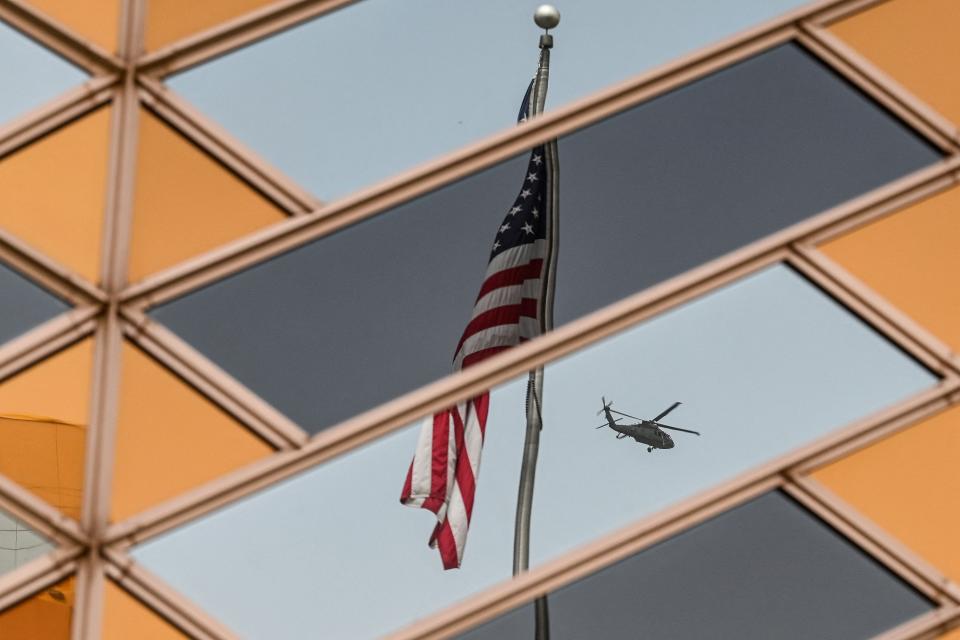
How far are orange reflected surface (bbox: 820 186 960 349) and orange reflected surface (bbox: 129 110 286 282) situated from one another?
9.71 feet

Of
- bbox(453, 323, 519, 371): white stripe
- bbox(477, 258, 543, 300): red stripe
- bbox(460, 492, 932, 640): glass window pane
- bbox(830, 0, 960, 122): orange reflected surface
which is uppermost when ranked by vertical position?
bbox(830, 0, 960, 122): orange reflected surface

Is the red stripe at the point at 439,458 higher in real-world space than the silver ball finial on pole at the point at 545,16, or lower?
Result: lower

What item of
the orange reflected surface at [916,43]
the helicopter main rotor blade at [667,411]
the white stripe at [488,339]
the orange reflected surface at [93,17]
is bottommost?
the helicopter main rotor blade at [667,411]

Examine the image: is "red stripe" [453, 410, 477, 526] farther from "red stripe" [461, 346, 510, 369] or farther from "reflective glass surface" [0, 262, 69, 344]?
"reflective glass surface" [0, 262, 69, 344]

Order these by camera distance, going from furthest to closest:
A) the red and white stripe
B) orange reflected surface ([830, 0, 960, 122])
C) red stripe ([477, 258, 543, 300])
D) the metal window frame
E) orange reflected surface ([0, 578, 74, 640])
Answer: orange reflected surface ([830, 0, 960, 122])
red stripe ([477, 258, 543, 300])
the red and white stripe
the metal window frame
orange reflected surface ([0, 578, 74, 640])

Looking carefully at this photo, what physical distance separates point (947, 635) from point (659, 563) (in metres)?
1.45

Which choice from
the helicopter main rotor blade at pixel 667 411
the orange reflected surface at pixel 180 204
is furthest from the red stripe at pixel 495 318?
the orange reflected surface at pixel 180 204

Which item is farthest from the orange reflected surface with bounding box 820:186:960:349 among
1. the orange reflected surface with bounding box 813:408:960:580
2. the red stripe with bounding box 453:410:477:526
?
the red stripe with bounding box 453:410:477:526

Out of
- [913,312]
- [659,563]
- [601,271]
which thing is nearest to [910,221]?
[913,312]

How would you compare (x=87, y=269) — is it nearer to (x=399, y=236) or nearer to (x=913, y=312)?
(x=399, y=236)

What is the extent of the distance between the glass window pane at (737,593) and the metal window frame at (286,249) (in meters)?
0.07

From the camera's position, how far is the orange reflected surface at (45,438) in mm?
8852

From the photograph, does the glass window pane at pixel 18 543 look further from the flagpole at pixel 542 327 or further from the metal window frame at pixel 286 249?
the flagpole at pixel 542 327

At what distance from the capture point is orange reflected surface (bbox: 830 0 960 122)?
949 cm
